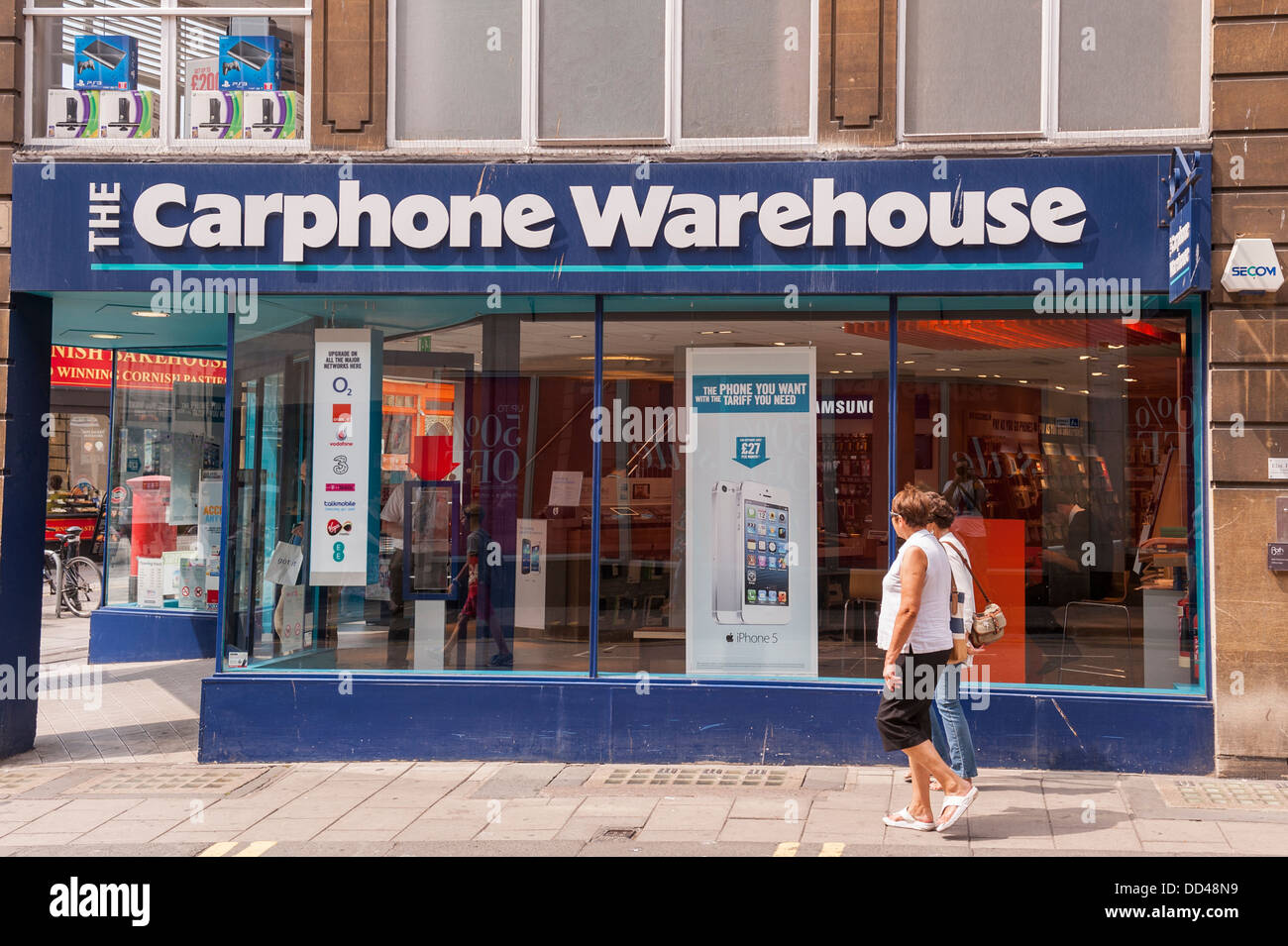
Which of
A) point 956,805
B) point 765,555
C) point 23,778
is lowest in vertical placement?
point 23,778

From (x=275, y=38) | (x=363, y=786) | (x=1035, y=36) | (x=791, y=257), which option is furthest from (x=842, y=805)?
(x=275, y=38)

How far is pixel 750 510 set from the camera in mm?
8984

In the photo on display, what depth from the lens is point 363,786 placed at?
798cm

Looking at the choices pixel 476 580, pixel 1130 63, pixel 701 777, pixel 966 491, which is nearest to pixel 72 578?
pixel 476 580

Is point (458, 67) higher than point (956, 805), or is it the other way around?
point (458, 67)

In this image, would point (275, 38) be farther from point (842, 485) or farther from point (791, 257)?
point (842, 485)

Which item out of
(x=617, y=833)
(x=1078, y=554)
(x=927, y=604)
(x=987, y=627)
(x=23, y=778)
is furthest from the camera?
(x=1078, y=554)

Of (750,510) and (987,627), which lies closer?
(987,627)

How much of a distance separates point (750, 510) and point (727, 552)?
0.35 meters

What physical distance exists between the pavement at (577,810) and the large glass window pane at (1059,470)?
100 cm

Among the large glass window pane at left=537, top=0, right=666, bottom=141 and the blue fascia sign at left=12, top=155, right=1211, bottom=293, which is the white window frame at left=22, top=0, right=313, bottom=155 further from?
the large glass window pane at left=537, top=0, right=666, bottom=141

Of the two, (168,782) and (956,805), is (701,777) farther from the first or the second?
(168,782)

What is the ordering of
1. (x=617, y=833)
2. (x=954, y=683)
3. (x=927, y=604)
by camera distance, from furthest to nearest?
(x=954, y=683), (x=617, y=833), (x=927, y=604)
